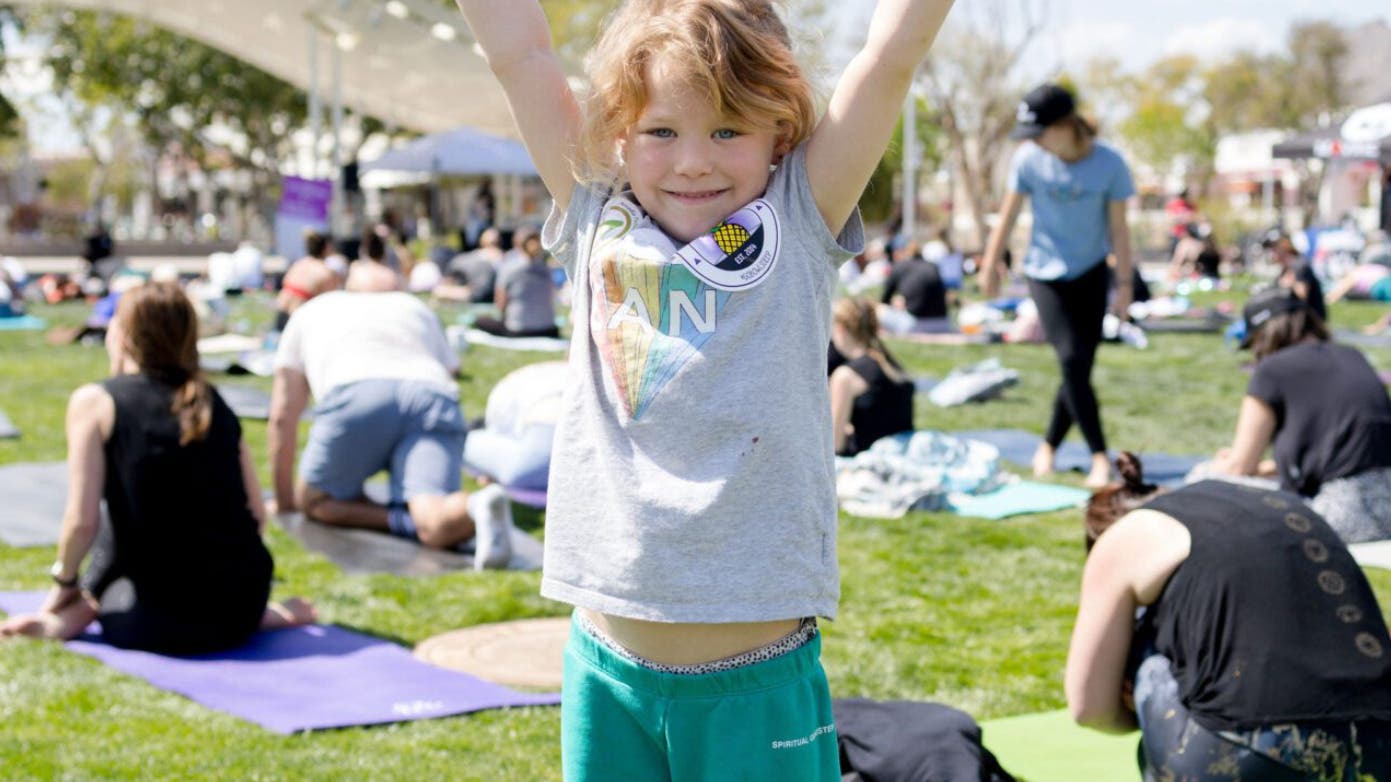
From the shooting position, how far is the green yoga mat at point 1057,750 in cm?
393

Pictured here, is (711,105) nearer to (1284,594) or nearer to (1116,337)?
(1284,594)

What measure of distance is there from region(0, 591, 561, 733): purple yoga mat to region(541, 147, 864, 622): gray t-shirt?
8.04 feet

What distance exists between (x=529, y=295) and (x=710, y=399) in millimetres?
13201

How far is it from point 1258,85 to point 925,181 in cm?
1429

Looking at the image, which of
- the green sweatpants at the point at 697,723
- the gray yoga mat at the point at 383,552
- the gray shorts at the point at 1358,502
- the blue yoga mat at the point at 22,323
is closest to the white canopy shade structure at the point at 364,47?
the blue yoga mat at the point at 22,323

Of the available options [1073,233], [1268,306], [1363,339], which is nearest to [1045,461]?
[1073,233]

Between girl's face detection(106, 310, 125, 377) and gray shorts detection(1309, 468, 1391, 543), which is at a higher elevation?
girl's face detection(106, 310, 125, 377)

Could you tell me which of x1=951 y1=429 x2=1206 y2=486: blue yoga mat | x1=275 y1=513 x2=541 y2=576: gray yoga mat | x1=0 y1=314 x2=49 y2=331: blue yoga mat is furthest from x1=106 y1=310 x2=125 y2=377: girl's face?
x1=0 y1=314 x2=49 y2=331: blue yoga mat

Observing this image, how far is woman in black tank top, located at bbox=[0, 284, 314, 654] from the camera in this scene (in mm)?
4895

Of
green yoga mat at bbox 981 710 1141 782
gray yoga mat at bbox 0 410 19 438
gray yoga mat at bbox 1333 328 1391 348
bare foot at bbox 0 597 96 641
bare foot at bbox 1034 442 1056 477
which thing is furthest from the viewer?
gray yoga mat at bbox 1333 328 1391 348

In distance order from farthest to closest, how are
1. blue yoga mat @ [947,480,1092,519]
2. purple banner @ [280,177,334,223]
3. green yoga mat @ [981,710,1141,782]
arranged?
purple banner @ [280,177,334,223]
blue yoga mat @ [947,480,1092,519]
green yoga mat @ [981,710,1141,782]

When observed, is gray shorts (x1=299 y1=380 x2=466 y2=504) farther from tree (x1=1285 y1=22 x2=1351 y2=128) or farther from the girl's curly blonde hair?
tree (x1=1285 y1=22 x2=1351 y2=128)

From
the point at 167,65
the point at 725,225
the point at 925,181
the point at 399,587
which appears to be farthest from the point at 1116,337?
the point at 925,181

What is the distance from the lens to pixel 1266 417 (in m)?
6.26
